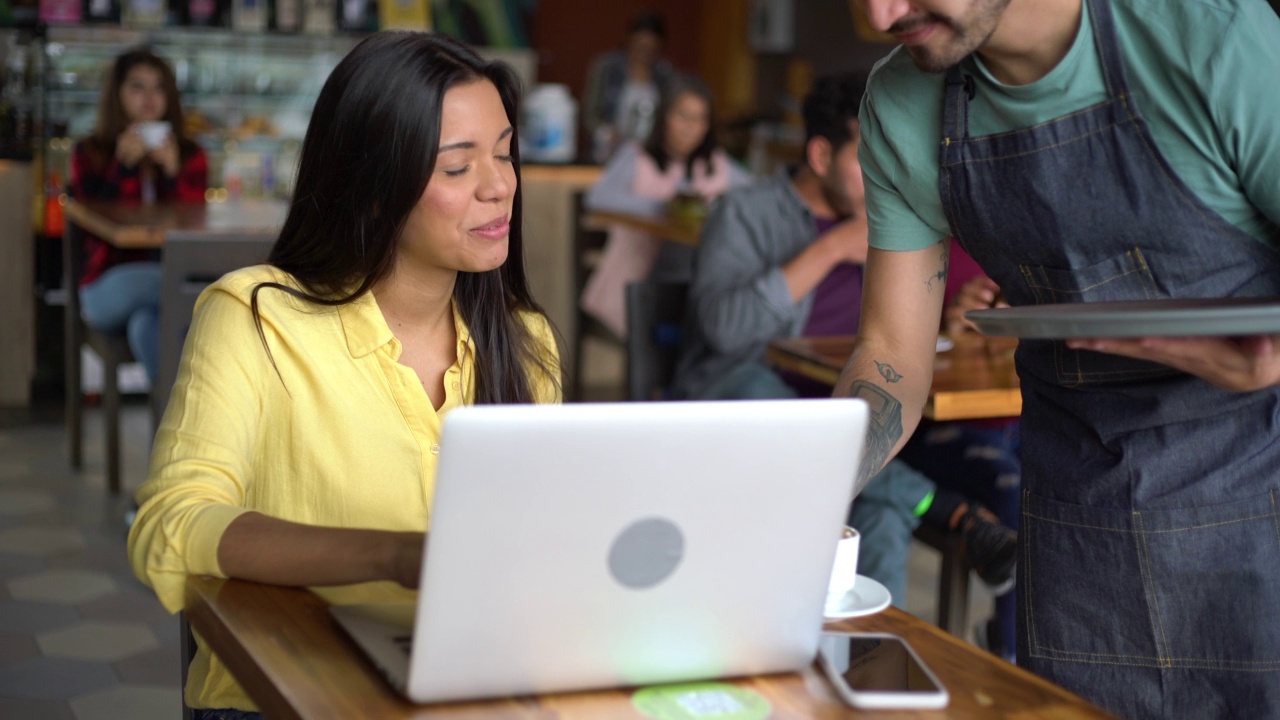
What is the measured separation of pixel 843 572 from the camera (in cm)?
127

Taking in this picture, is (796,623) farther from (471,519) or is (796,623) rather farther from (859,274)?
(859,274)

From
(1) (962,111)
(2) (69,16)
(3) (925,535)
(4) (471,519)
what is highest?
(2) (69,16)

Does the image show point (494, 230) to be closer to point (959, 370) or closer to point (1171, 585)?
point (1171, 585)

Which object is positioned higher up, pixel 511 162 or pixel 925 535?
pixel 511 162

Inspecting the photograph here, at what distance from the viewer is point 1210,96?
1259 mm

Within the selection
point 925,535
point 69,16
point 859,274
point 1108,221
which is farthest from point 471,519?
point 69,16

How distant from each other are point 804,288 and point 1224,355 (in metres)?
1.84

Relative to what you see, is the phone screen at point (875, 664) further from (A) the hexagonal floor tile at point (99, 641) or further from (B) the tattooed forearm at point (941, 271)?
(A) the hexagonal floor tile at point (99, 641)

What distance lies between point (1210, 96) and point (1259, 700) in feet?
1.97

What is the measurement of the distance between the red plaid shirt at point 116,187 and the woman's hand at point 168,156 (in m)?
0.02

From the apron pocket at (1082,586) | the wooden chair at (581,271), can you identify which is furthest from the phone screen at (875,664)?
the wooden chair at (581,271)

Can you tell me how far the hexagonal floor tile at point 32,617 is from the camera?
10.1 feet

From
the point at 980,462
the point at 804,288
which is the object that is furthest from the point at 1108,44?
the point at 804,288

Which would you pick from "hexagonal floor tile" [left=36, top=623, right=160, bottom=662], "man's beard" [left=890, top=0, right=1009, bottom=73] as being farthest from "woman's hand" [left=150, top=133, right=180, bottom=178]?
"man's beard" [left=890, top=0, right=1009, bottom=73]
